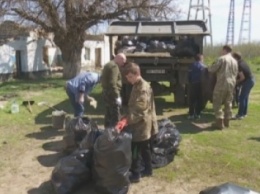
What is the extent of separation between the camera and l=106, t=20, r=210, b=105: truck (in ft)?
33.1

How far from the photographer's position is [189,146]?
6.84m

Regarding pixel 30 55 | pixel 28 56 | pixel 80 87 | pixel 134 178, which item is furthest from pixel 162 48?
pixel 30 55

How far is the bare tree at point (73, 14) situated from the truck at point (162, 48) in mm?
7796

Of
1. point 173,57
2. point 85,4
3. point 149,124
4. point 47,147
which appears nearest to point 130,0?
point 85,4

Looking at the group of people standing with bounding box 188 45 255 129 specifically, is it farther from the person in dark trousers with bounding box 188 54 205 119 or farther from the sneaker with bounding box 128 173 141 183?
the sneaker with bounding box 128 173 141 183

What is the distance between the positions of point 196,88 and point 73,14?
11.5m

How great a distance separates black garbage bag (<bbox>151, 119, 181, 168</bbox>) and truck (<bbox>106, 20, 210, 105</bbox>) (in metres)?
3.41

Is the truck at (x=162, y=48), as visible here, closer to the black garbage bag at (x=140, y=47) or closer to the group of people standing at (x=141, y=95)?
the black garbage bag at (x=140, y=47)

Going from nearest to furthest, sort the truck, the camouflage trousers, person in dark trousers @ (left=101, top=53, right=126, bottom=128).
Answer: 1. person in dark trousers @ (left=101, top=53, right=126, bottom=128)
2. the camouflage trousers
3. the truck

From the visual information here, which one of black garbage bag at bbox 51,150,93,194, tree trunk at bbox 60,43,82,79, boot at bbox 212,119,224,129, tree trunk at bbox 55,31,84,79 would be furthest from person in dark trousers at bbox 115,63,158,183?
tree trunk at bbox 60,43,82,79

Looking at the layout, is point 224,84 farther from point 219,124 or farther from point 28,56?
point 28,56

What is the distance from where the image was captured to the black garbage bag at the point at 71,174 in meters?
4.87

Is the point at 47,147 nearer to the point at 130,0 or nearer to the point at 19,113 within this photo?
the point at 19,113

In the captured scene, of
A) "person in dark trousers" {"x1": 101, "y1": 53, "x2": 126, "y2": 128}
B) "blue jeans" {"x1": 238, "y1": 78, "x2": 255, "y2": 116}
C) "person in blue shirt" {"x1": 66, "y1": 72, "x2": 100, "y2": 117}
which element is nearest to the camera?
"person in dark trousers" {"x1": 101, "y1": 53, "x2": 126, "y2": 128}
